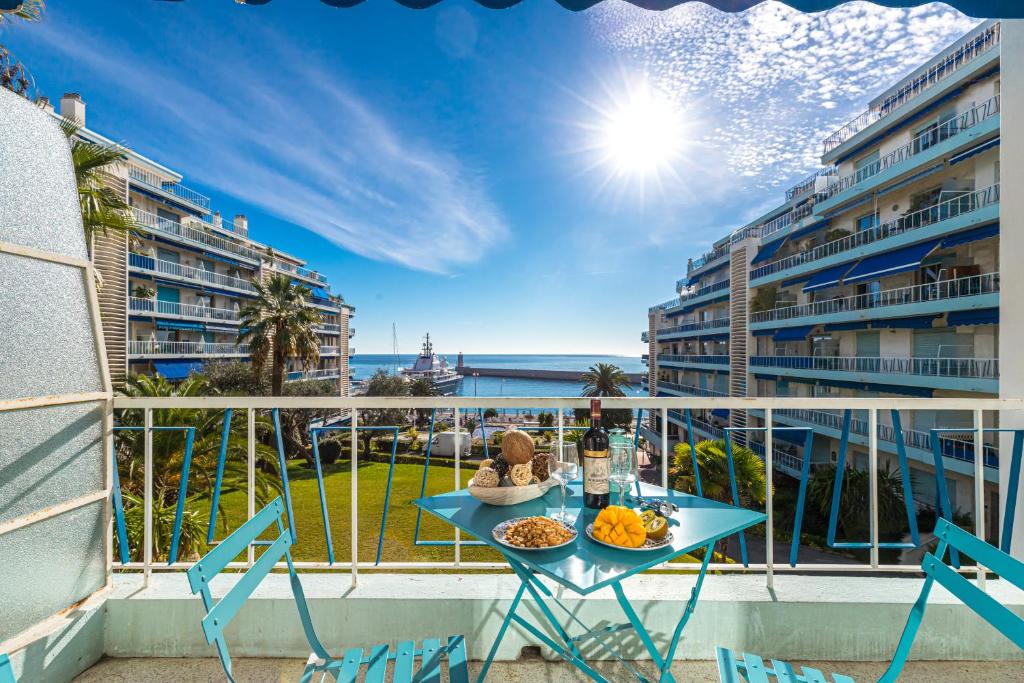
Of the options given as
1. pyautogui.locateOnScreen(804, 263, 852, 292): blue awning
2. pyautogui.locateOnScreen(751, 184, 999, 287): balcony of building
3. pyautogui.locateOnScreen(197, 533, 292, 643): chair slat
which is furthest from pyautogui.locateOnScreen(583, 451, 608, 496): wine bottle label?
pyautogui.locateOnScreen(804, 263, 852, 292): blue awning

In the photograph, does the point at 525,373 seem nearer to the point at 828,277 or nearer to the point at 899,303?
the point at 828,277

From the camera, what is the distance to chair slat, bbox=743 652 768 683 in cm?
113

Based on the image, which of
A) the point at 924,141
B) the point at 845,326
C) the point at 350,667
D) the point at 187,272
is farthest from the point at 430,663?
the point at 187,272

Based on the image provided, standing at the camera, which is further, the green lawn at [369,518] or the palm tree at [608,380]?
the palm tree at [608,380]

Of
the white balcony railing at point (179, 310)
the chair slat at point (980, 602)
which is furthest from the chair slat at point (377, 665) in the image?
the white balcony railing at point (179, 310)

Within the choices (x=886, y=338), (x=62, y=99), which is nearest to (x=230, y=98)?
(x=62, y=99)

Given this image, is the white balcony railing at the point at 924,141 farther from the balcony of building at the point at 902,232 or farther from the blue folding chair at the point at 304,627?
the blue folding chair at the point at 304,627

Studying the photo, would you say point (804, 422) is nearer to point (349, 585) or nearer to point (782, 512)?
point (782, 512)

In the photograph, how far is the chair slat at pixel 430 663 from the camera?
1.21 m

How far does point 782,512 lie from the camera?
47.8 ft

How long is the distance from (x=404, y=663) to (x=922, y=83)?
80.4ft

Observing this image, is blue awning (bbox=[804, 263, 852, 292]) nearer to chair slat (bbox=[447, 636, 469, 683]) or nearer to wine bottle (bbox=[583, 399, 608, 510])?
wine bottle (bbox=[583, 399, 608, 510])

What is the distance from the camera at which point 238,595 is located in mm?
974

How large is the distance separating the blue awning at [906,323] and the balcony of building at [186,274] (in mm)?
32817
